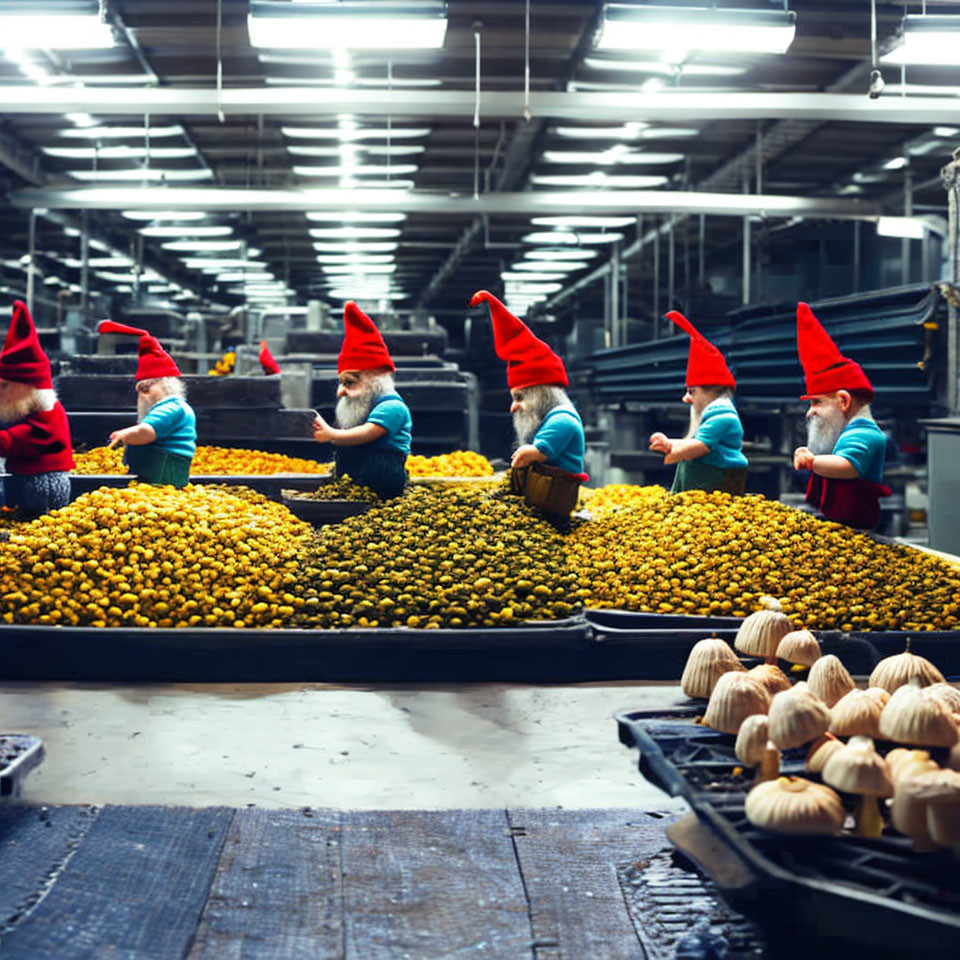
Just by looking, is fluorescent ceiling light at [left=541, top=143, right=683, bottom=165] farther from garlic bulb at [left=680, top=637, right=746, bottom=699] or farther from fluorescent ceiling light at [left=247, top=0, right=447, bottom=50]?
garlic bulb at [left=680, top=637, right=746, bottom=699]

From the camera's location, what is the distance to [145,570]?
16.9 ft

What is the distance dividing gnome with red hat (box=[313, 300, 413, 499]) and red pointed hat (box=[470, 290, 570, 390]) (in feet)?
2.20

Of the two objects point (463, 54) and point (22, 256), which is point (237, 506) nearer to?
point (463, 54)

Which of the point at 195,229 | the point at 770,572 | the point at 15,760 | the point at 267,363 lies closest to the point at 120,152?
the point at 195,229

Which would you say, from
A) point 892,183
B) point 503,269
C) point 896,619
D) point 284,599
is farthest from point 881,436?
point 503,269

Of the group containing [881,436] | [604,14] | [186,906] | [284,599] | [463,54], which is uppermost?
[463,54]

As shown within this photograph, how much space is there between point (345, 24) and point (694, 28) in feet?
6.91

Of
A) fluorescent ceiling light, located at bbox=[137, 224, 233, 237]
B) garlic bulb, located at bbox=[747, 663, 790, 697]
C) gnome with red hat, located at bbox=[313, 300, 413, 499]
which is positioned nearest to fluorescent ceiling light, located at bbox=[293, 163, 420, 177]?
fluorescent ceiling light, located at bbox=[137, 224, 233, 237]

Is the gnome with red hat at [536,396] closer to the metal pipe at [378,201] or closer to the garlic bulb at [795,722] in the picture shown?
the garlic bulb at [795,722]

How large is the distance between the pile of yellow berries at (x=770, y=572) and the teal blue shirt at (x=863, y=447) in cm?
33

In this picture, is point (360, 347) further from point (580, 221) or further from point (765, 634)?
point (580, 221)

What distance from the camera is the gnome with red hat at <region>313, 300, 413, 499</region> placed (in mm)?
6590

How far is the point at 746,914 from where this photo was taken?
8.08 ft

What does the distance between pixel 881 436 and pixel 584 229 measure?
12.8 meters
